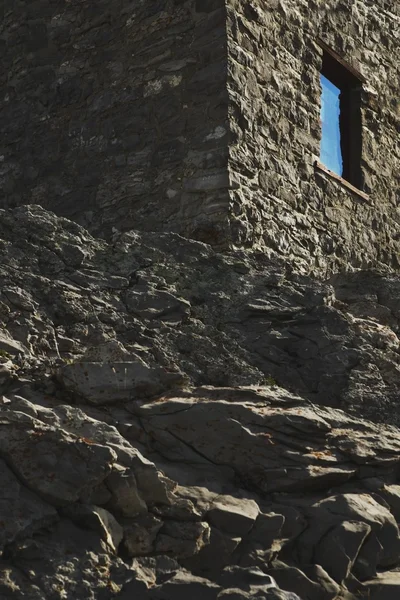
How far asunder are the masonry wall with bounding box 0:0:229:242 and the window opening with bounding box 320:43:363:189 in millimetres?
1653

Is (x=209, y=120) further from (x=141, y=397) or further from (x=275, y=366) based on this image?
(x=141, y=397)

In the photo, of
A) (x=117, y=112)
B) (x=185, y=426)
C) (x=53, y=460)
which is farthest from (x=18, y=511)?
(x=117, y=112)

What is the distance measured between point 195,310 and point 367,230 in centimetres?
350

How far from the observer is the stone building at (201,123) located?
779 centimetres

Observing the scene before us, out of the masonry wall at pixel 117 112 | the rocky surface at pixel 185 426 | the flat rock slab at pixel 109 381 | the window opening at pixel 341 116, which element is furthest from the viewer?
the window opening at pixel 341 116

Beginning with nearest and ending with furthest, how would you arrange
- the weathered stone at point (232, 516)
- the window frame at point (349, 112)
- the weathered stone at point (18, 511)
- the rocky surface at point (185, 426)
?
the weathered stone at point (18, 511)
the rocky surface at point (185, 426)
the weathered stone at point (232, 516)
the window frame at point (349, 112)

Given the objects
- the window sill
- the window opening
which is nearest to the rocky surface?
the window sill

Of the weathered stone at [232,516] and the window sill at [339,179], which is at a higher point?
the window sill at [339,179]

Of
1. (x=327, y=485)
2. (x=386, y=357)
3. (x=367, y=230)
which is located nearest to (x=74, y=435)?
(x=327, y=485)

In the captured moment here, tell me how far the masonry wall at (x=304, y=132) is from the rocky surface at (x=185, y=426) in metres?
1.19

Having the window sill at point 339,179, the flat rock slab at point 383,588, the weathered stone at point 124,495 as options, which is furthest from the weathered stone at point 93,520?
the window sill at point 339,179

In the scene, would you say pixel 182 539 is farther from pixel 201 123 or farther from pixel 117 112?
pixel 117 112

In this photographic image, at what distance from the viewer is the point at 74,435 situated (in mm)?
4195

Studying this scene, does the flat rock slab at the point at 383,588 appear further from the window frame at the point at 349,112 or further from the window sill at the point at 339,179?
the window frame at the point at 349,112
